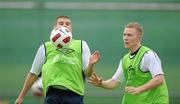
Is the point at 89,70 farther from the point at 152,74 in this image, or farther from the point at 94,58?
the point at 152,74

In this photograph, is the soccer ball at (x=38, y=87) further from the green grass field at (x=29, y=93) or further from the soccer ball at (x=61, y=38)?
the soccer ball at (x=61, y=38)

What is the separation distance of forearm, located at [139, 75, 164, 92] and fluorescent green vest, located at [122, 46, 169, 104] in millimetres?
206

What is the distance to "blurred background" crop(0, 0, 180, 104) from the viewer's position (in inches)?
409

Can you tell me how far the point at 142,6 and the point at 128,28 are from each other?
3.93 metres

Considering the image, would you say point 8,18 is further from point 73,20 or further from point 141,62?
point 141,62

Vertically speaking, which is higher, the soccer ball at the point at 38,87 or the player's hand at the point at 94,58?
the player's hand at the point at 94,58

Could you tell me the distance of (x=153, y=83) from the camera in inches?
249

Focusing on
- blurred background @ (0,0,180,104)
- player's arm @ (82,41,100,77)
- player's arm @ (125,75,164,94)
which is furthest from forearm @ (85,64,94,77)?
blurred background @ (0,0,180,104)

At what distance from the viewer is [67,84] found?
656cm

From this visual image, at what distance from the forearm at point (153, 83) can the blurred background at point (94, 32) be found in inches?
158

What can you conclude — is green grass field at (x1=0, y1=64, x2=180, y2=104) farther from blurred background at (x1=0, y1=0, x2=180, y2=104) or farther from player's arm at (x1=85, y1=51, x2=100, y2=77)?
player's arm at (x1=85, y1=51, x2=100, y2=77)

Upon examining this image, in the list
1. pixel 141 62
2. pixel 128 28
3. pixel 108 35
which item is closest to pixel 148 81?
pixel 141 62

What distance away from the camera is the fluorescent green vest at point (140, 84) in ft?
21.6

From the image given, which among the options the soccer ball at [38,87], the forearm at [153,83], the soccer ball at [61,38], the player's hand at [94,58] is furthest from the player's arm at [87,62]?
the soccer ball at [38,87]
